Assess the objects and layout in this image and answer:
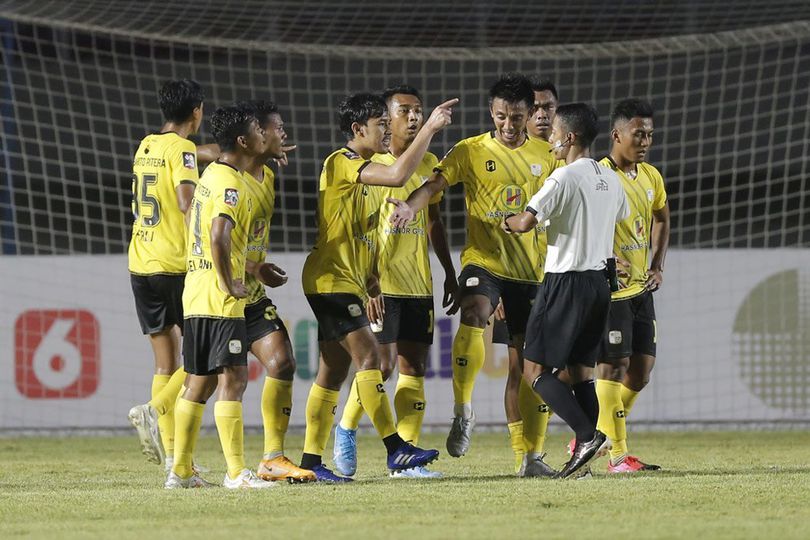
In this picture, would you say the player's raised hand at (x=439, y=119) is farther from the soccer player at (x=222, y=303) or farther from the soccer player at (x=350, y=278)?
the soccer player at (x=222, y=303)

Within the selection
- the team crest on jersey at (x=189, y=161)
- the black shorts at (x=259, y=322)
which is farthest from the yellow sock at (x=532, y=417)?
the team crest on jersey at (x=189, y=161)

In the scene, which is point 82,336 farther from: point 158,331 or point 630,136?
point 630,136

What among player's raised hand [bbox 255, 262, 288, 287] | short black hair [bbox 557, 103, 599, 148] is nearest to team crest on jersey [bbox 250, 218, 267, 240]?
player's raised hand [bbox 255, 262, 288, 287]

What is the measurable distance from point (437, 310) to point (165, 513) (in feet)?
19.4

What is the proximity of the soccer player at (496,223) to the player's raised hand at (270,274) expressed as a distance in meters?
0.81

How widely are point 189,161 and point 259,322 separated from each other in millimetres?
1158

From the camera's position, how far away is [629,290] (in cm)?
733

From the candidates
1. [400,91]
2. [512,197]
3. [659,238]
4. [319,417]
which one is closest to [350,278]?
[319,417]

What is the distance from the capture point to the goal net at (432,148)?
11.0m

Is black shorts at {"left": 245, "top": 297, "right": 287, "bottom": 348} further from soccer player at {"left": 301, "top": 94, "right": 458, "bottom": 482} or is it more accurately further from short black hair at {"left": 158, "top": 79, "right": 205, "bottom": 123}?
short black hair at {"left": 158, "top": 79, "right": 205, "bottom": 123}

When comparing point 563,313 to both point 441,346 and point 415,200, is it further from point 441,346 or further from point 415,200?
point 441,346

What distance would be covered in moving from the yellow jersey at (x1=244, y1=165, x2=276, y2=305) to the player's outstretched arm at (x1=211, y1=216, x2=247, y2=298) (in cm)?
33

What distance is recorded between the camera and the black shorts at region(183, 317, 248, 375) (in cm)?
604

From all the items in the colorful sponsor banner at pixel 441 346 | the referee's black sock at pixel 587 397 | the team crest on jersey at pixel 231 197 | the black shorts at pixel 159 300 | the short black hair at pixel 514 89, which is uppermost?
the short black hair at pixel 514 89
